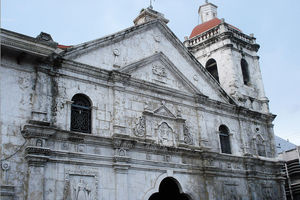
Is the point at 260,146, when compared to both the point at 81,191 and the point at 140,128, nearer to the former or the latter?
the point at 140,128

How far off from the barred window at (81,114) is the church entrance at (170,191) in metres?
4.18

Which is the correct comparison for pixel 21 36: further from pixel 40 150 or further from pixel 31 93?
pixel 40 150

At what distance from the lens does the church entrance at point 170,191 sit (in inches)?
558

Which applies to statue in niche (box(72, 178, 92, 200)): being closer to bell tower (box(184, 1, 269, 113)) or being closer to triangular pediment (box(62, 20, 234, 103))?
triangular pediment (box(62, 20, 234, 103))

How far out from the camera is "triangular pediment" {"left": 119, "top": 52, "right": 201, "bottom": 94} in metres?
14.6

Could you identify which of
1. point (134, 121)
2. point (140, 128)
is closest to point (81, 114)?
point (134, 121)

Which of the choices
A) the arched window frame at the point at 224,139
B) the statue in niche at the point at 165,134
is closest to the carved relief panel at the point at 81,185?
the statue in niche at the point at 165,134

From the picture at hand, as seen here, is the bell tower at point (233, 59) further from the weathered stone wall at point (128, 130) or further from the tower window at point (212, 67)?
the weathered stone wall at point (128, 130)

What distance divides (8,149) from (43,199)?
185 centimetres

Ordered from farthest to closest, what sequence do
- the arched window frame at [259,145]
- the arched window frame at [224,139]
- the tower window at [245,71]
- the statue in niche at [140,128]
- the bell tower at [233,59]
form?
the tower window at [245,71], the bell tower at [233,59], the arched window frame at [259,145], the arched window frame at [224,139], the statue in niche at [140,128]

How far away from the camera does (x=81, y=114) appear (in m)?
12.5

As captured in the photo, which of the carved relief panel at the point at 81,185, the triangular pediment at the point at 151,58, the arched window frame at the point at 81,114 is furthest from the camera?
the triangular pediment at the point at 151,58

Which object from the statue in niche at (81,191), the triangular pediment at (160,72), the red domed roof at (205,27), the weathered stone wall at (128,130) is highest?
the red domed roof at (205,27)

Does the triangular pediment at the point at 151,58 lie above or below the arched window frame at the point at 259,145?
above
